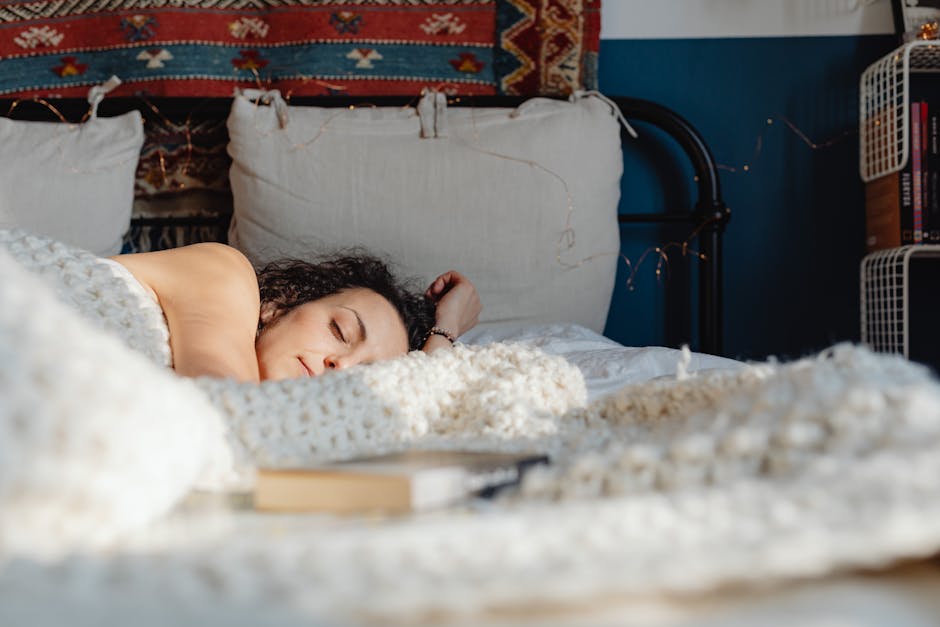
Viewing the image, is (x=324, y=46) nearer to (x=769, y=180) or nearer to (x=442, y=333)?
(x=442, y=333)

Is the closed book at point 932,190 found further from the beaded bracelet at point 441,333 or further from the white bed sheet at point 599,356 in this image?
the beaded bracelet at point 441,333

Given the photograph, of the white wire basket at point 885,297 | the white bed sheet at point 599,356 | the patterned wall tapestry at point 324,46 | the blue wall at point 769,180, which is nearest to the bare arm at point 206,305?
the white bed sheet at point 599,356

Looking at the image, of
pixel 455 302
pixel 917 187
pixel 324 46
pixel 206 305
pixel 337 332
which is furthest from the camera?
pixel 324 46

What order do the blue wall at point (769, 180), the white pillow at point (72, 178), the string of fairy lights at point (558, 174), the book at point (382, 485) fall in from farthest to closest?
the blue wall at point (769, 180) < the string of fairy lights at point (558, 174) < the white pillow at point (72, 178) < the book at point (382, 485)

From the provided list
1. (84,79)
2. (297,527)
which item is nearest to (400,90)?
(84,79)

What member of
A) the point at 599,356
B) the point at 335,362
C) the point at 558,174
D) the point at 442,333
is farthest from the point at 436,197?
the point at 335,362

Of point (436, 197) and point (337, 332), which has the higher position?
point (436, 197)

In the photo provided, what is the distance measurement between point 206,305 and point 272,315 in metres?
0.21

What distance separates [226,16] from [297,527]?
1.92m

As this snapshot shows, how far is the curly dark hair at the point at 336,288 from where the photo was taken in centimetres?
138

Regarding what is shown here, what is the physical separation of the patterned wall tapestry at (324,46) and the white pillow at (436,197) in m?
0.27

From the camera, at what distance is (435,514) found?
1.59ft

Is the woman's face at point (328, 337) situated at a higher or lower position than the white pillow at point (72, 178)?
lower

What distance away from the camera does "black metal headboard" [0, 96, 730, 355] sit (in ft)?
6.52
